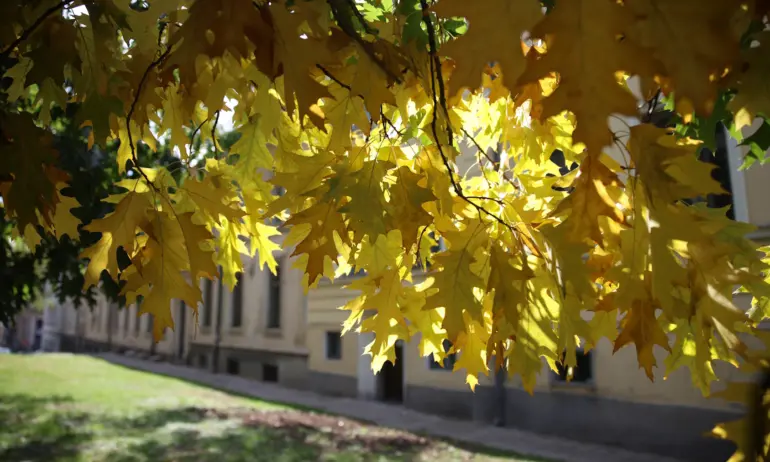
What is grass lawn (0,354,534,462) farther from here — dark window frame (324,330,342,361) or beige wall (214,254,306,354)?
beige wall (214,254,306,354)

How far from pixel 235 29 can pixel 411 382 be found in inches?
405

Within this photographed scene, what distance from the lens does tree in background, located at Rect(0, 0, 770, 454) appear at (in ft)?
3.34

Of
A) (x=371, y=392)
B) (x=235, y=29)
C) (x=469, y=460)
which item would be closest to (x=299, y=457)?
(x=469, y=460)

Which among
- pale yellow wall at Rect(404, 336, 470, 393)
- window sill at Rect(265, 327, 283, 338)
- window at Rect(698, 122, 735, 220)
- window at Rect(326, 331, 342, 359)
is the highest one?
window at Rect(698, 122, 735, 220)

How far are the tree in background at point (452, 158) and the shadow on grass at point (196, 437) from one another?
5351 millimetres

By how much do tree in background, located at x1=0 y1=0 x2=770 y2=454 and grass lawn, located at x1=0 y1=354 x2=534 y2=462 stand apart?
5.40 m

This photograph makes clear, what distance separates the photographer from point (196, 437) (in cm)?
797

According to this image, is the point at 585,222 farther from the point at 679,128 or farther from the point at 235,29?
the point at 679,128

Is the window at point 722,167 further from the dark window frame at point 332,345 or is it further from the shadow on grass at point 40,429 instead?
the shadow on grass at point 40,429

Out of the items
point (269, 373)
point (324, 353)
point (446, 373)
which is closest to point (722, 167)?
point (446, 373)

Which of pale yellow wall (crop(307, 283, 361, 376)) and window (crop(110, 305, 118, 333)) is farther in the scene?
window (crop(110, 305, 118, 333))

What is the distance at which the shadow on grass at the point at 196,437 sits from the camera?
6.97m

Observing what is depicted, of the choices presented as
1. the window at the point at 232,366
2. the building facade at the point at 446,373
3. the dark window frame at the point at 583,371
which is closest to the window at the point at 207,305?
the building facade at the point at 446,373

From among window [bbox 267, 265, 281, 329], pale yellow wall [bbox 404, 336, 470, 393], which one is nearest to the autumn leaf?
pale yellow wall [bbox 404, 336, 470, 393]
